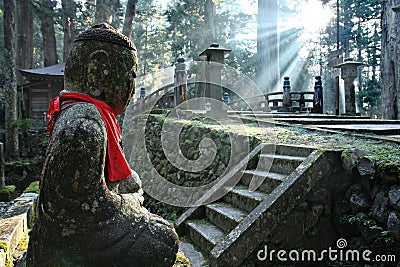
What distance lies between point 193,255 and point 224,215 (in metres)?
0.63

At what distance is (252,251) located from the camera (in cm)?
352

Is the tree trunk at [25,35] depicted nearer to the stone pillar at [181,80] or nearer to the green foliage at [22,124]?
the green foliage at [22,124]

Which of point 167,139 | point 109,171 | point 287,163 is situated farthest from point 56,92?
point 109,171

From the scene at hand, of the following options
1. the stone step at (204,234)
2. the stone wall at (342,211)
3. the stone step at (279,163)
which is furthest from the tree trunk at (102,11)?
the stone wall at (342,211)

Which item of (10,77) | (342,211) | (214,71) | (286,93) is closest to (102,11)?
(10,77)

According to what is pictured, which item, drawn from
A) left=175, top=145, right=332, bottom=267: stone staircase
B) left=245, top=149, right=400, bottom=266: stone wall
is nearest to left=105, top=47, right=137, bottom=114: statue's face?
left=175, top=145, right=332, bottom=267: stone staircase

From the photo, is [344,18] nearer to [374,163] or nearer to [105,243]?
[374,163]

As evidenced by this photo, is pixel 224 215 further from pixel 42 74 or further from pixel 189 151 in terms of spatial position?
pixel 42 74

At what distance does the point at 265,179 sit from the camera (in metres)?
4.32

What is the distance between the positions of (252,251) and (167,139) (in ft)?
19.7

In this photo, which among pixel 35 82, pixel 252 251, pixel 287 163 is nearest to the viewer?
pixel 252 251

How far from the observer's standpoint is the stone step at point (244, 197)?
4129 mm

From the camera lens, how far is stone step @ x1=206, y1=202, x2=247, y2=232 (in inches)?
161

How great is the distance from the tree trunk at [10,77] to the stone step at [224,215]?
1324 cm
